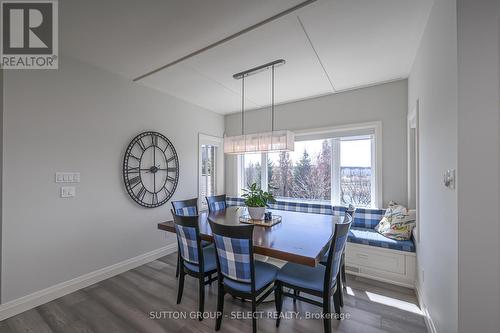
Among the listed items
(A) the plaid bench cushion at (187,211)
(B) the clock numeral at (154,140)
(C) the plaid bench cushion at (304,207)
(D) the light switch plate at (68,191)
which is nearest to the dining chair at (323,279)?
(A) the plaid bench cushion at (187,211)

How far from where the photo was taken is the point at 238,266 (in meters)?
1.65

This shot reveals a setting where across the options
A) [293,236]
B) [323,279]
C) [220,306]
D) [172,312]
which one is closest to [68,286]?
[172,312]

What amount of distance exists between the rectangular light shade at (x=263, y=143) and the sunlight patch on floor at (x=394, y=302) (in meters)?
1.84

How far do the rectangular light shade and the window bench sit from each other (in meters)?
1.53

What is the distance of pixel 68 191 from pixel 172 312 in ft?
5.87

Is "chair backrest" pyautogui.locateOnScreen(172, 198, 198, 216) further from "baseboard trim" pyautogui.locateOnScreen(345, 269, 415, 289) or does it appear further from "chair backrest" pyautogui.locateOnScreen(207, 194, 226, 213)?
"baseboard trim" pyautogui.locateOnScreen(345, 269, 415, 289)

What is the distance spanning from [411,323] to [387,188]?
5.77ft

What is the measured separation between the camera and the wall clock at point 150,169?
2.99 metres

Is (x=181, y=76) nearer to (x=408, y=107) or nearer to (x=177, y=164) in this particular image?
(x=177, y=164)

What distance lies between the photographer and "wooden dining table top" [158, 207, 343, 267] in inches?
60.5

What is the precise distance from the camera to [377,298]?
2.22 meters

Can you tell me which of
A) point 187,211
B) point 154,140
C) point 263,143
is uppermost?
point 154,140

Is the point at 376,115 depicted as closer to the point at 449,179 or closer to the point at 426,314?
the point at 449,179

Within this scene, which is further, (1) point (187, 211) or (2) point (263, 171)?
(2) point (263, 171)
